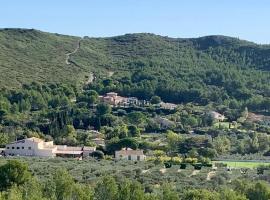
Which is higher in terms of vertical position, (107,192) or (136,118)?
(107,192)

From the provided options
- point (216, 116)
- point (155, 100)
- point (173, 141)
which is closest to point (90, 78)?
point (155, 100)

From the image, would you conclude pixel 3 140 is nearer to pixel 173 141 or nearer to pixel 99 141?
pixel 99 141

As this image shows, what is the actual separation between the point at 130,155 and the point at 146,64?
61.0 metres

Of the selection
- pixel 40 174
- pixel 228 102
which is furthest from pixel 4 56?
pixel 40 174

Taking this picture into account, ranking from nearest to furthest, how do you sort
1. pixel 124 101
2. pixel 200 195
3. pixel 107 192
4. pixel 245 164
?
1. pixel 200 195
2. pixel 107 192
3. pixel 245 164
4. pixel 124 101

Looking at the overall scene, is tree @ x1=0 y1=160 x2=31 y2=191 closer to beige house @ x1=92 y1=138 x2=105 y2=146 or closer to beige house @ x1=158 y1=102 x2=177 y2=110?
beige house @ x1=92 y1=138 x2=105 y2=146

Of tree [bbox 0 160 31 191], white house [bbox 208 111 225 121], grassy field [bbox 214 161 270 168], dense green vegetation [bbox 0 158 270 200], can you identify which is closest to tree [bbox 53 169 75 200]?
dense green vegetation [bbox 0 158 270 200]

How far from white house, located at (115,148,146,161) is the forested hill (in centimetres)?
3770

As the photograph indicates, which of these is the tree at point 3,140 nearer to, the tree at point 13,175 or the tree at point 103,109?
the tree at point 103,109

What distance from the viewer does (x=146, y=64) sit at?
11338 centimetres

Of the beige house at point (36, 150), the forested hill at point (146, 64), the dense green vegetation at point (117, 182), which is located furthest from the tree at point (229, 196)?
the forested hill at point (146, 64)

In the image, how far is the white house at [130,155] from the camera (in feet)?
173

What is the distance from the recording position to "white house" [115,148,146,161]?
173 feet

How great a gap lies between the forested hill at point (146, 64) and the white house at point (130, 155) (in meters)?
37.7
